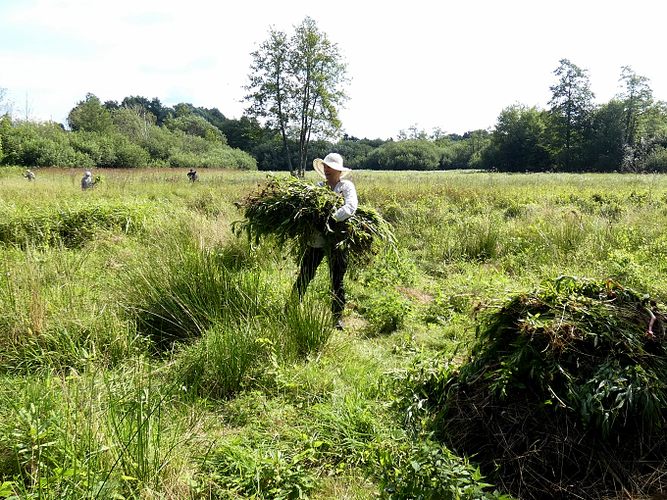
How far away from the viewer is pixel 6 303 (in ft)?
11.4

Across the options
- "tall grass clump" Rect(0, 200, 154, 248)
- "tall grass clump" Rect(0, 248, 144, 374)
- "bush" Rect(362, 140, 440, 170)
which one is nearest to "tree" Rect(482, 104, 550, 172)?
"bush" Rect(362, 140, 440, 170)

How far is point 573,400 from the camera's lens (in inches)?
82.4

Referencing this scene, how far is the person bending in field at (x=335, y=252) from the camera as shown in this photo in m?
4.00

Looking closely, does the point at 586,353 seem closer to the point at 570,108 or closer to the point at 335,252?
the point at 335,252

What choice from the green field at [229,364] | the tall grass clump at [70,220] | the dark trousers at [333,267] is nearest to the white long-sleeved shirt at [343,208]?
the dark trousers at [333,267]

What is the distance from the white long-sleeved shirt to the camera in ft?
12.8

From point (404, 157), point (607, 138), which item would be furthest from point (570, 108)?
point (404, 157)

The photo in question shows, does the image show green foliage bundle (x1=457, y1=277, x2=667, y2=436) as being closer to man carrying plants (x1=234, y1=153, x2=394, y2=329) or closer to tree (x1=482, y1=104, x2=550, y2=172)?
man carrying plants (x1=234, y1=153, x2=394, y2=329)

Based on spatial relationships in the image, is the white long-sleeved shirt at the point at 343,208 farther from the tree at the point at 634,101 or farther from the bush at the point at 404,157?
the bush at the point at 404,157

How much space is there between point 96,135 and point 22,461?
47.5 metres

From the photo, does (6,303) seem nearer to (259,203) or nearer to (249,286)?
(249,286)

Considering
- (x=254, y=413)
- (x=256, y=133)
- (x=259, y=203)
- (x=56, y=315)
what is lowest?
(x=254, y=413)

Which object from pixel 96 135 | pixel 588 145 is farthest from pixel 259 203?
pixel 588 145

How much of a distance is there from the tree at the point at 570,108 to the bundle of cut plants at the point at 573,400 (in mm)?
55675
